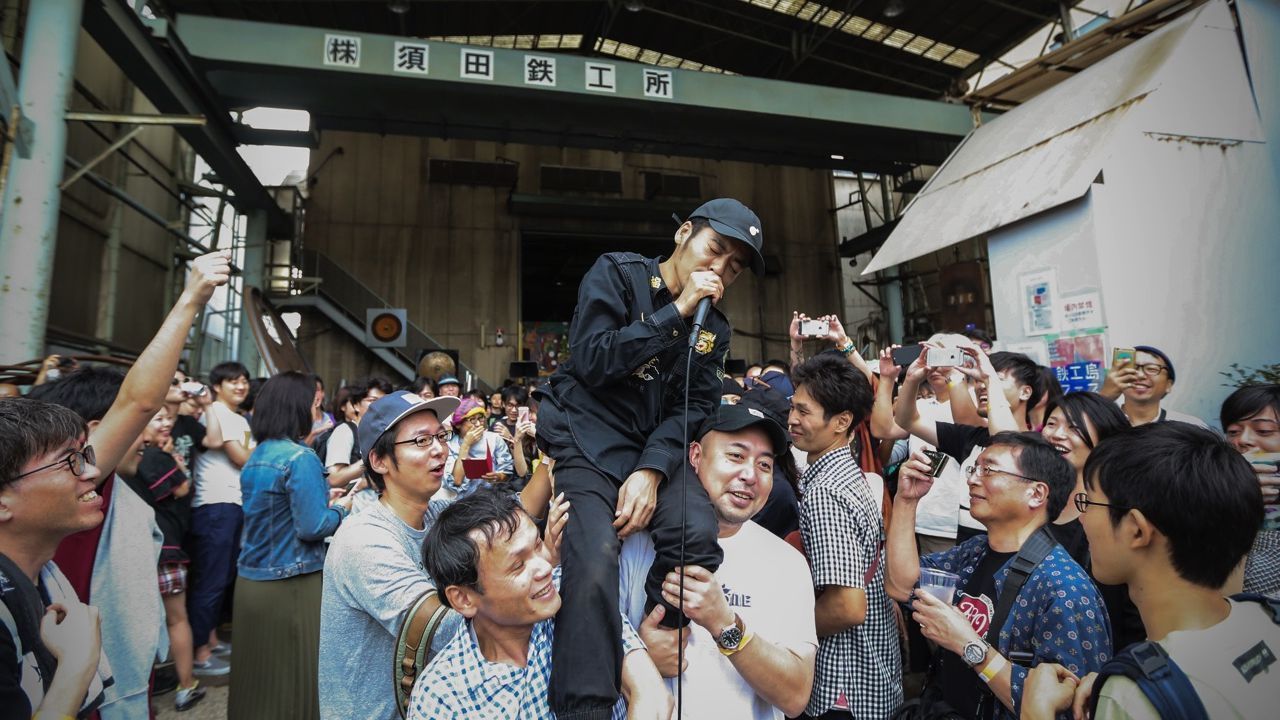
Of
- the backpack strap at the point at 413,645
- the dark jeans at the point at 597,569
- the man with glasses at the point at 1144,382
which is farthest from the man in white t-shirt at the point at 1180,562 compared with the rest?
the man with glasses at the point at 1144,382

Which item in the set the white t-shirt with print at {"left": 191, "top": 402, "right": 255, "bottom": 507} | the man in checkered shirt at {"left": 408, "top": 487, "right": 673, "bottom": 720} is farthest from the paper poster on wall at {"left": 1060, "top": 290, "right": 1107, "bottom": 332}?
the white t-shirt with print at {"left": 191, "top": 402, "right": 255, "bottom": 507}

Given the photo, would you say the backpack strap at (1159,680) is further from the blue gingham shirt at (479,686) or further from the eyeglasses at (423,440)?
the eyeglasses at (423,440)

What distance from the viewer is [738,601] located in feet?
6.55

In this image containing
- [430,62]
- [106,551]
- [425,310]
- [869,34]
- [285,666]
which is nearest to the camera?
[106,551]

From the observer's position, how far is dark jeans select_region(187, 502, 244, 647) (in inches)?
175

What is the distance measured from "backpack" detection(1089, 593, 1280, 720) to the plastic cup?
106 centimetres

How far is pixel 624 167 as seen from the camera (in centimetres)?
1684

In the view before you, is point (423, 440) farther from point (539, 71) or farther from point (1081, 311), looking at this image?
point (539, 71)

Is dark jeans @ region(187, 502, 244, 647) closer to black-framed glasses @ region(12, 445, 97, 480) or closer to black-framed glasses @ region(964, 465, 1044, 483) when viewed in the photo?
black-framed glasses @ region(12, 445, 97, 480)

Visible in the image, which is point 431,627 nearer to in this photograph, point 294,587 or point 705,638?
point 705,638

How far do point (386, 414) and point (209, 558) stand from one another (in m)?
3.11

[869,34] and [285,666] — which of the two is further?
[869,34]

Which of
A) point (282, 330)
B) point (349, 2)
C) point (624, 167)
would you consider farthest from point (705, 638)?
point (624, 167)

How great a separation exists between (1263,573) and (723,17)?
14.4 metres
